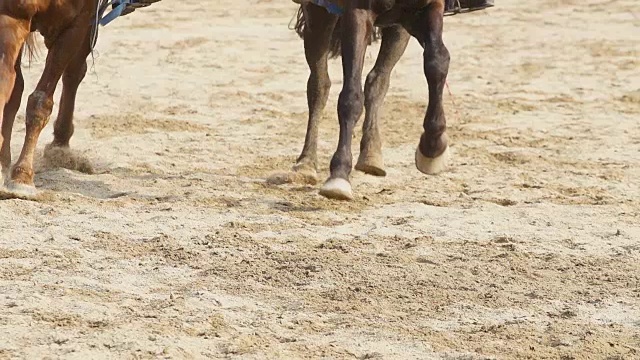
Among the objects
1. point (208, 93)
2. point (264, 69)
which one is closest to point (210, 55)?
point (264, 69)

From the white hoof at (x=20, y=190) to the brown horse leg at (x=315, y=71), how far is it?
1.83m

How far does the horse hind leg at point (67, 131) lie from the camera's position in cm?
819

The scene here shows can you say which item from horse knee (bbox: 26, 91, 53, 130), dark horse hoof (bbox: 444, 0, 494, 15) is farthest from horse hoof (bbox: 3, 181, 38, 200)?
dark horse hoof (bbox: 444, 0, 494, 15)

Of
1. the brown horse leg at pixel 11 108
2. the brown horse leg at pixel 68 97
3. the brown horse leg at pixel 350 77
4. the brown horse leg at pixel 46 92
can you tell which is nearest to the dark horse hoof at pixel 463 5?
→ the brown horse leg at pixel 350 77

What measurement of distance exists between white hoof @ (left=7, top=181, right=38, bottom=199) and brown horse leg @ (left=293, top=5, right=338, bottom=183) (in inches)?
71.9

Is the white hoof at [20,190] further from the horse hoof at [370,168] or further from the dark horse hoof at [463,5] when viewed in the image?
the dark horse hoof at [463,5]

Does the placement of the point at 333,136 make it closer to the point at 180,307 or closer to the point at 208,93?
the point at 208,93

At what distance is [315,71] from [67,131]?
165cm

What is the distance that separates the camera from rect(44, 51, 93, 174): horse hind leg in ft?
26.9

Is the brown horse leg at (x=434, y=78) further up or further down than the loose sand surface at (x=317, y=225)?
further up

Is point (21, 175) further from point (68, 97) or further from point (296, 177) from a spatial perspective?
point (296, 177)

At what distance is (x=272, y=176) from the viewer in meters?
8.21

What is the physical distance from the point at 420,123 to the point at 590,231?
3.52 meters

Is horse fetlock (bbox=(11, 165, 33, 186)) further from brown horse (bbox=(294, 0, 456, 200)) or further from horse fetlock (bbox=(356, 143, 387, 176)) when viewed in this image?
horse fetlock (bbox=(356, 143, 387, 176))
